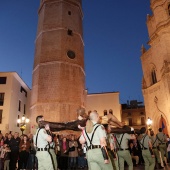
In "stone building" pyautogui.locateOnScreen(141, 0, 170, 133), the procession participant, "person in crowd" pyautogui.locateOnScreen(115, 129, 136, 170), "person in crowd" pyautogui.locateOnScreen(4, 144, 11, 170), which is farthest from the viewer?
"stone building" pyautogui.locateOnScreen(141, 0, 170, 133)

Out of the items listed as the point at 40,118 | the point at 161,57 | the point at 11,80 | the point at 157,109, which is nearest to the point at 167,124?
the point at 157,109

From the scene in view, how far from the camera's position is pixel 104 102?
2964 centimetres

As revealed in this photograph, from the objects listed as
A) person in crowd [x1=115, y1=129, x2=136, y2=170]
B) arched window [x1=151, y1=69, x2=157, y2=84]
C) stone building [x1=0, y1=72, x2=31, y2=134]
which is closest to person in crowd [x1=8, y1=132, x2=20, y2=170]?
person in crowd [x1=115, y1=129, x2=136, y2=170]

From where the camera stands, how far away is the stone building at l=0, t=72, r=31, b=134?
2456cm

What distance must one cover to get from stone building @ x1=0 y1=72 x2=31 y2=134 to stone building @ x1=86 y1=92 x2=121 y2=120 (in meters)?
10.1

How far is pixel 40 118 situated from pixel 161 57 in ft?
59.9

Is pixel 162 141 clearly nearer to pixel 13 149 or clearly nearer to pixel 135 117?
pixel 13 149

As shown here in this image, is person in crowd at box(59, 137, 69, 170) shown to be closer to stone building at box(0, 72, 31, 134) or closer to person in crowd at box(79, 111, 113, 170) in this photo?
person in crowd at box(79, 111, 113, 170)

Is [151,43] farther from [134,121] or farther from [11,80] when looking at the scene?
[134,121]

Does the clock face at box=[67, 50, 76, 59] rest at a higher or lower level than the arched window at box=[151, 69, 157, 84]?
higher

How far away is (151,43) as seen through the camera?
74.8 ft

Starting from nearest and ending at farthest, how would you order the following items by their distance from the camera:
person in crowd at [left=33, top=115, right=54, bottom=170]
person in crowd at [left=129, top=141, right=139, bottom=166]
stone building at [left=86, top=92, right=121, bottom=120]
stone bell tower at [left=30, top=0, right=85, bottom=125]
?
1. person in crowd at [left=33, top=115, right=54, bottom=170]
2. person in crowd at [left=129, top=141, right=139, bottom=166]
3. stone bell tower at [left=30, top=0, right=85, bottom=125]
4. stone building at [left=86, top=92, right=121, bottom=120]

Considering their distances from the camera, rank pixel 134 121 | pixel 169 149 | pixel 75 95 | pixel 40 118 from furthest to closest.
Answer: pixel 134 121 → pixel 75 95 → pixel 169 149 → pixel 40 118

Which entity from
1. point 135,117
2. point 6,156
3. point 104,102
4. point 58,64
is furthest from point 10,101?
point 135,117
